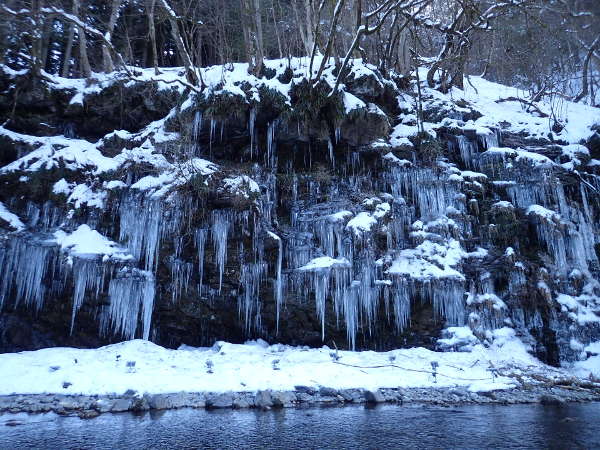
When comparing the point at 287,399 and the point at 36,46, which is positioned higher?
the point at 36,46

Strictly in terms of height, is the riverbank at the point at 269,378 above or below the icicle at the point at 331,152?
below

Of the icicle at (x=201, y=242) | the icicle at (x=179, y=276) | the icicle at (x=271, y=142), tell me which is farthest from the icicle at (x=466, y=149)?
the icicle at (x=179, y=276)

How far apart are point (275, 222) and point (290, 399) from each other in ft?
16.1

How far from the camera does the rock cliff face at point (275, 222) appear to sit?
10.4 m

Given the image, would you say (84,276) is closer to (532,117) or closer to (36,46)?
(36,46)

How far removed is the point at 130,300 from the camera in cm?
1033

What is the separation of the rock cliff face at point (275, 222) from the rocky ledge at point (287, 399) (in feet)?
7.06

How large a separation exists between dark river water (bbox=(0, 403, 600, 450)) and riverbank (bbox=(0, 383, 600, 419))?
32 cm

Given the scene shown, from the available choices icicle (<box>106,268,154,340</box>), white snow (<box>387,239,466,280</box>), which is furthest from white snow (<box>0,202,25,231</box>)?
white snow (<box>387,239,466,280</box>)

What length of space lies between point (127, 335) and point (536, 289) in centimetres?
1034

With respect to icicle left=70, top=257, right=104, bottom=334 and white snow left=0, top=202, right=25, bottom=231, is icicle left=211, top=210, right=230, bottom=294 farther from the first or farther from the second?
white snow left=0, top=202, right=25, bottom=231

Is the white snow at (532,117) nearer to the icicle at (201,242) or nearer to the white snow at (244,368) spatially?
the white snow at (244,368)

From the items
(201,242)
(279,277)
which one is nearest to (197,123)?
(201,242)

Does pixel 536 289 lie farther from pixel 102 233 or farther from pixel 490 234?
pixel 102 233
